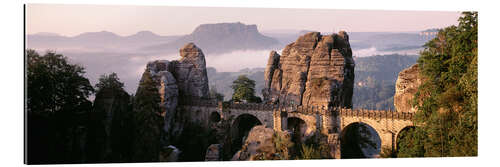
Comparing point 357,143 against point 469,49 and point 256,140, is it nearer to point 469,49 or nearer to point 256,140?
point 256,140

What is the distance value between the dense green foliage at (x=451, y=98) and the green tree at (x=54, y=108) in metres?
12.2

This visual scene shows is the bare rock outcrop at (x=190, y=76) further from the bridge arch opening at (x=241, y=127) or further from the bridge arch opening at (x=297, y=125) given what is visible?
the bridge arch opening at (x=297, y=125)

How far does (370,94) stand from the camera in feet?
255

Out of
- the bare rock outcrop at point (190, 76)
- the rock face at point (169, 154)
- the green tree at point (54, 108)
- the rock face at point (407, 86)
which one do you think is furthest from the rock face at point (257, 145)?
the bare rock outcrop at point (190, 76)

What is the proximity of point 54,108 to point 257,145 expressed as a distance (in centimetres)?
774

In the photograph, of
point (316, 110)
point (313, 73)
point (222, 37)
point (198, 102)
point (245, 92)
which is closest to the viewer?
point (316, 110)

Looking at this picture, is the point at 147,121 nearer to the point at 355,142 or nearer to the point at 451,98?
the point at 355,142

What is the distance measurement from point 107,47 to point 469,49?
675 inches

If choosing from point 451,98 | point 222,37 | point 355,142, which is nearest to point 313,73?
point 355,142

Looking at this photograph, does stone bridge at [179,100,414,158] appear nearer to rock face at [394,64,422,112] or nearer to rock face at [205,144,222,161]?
rock face at [394,64,422,112]

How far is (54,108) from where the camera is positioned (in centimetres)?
1467

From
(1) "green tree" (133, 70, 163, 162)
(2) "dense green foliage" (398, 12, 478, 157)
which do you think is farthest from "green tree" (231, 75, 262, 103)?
(2) "dense green foliage" (398, 12, 478, 157)

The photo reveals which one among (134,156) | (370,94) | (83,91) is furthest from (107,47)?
(370,94)

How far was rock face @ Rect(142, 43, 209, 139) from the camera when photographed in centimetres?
2606
